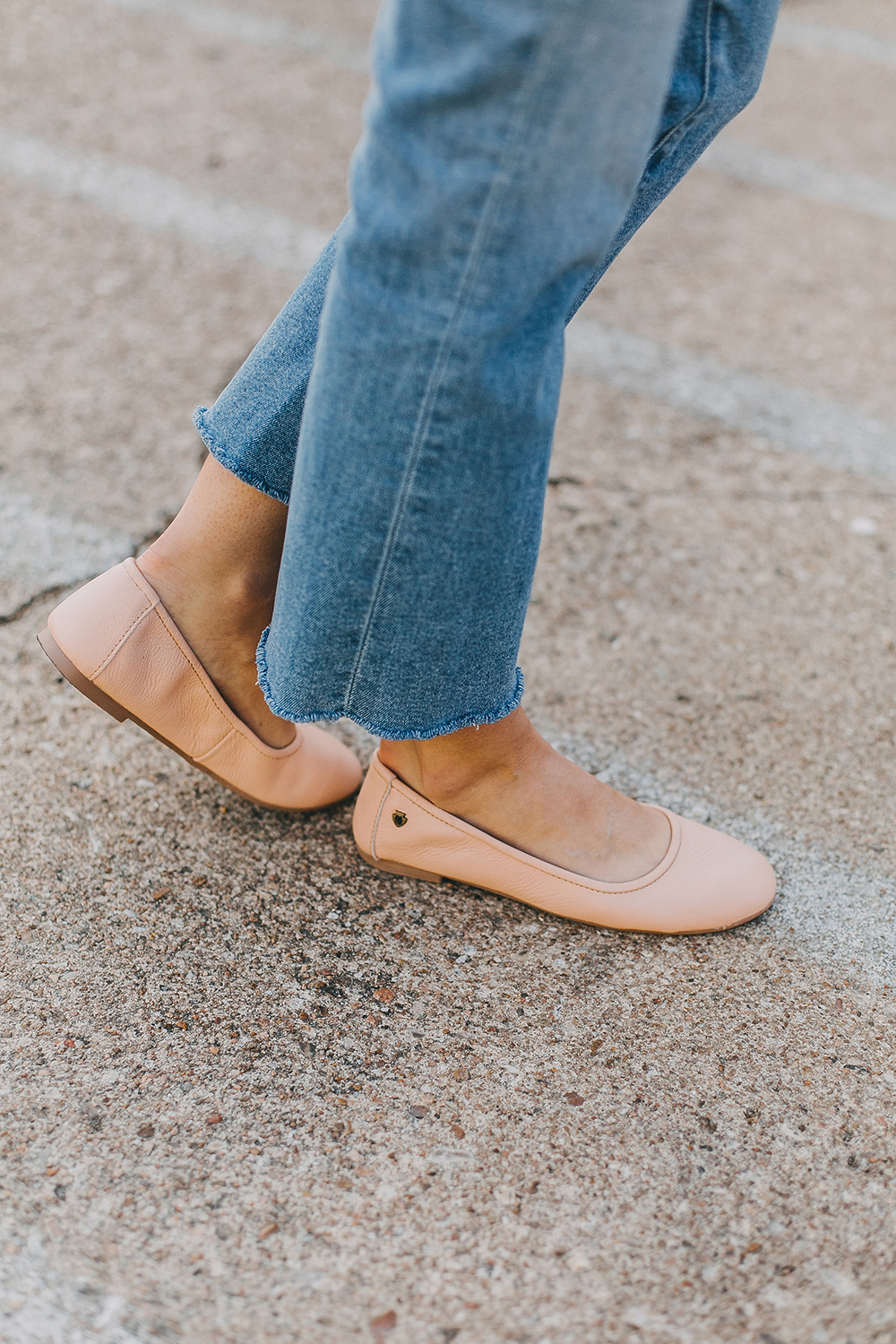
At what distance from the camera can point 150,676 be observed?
108 centimetres

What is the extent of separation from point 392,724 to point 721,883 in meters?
0.44

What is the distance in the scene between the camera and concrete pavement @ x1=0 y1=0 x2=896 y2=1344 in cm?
81

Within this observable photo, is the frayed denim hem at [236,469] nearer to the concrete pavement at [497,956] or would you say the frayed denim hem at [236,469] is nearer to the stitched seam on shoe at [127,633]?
the stitched seam on shoe at [127,633]

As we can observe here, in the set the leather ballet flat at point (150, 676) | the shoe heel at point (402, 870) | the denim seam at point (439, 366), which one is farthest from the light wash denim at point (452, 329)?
the shoe heel at point (402, 870)

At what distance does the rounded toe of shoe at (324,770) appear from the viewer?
1.21 meters

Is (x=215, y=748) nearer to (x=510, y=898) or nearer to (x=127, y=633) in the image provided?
(x=127, y=633)

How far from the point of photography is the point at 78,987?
3.33ft

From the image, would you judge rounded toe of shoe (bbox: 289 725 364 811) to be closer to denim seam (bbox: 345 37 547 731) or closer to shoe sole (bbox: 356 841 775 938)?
shoe sole (bbox: 356 841 775 938)

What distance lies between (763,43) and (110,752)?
1055mm

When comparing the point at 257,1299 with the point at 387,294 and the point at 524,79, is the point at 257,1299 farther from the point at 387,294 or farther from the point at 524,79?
the point at 524,79

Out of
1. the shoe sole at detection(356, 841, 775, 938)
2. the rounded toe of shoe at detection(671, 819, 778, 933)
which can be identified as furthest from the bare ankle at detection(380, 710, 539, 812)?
the rounded toe of shoe at detection(671, 819, 778, 933)

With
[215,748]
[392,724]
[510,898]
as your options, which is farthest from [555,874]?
[215,748]

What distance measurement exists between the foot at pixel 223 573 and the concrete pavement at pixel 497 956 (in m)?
0.21

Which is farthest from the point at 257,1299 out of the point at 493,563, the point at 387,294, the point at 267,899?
the point at 387,294
